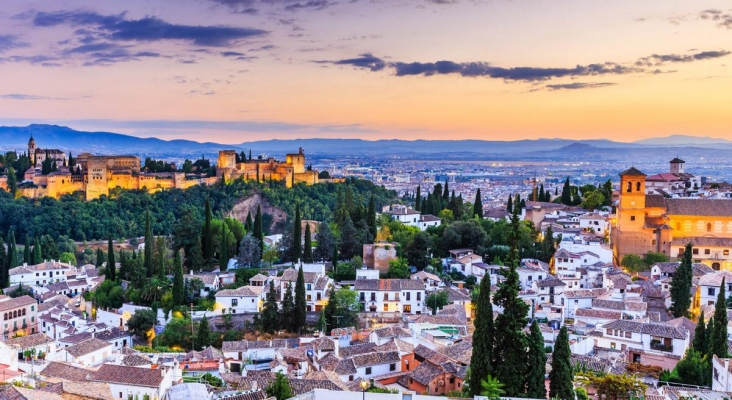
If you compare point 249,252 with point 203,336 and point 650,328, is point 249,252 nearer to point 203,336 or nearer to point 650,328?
point 203,336

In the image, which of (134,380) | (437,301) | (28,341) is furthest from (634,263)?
(28,341)

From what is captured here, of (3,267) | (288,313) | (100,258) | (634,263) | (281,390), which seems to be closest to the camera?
(281,390)

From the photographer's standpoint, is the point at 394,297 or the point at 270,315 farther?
the point at 394,297

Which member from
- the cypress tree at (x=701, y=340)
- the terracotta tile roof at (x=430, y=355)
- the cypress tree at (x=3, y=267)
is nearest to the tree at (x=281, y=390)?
the terracotta tile roof at (x=430, y=355)

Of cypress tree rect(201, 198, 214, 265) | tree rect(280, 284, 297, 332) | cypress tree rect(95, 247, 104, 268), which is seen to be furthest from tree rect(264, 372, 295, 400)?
cypress tree rect(95, 247, 104, 268)

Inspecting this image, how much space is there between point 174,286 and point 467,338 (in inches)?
547

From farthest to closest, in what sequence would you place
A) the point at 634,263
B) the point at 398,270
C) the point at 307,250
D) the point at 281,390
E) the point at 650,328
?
1. the point at 307,250
2. the point at 398,270
3. the point at 634,263
4. the point at 650,328
5. the point at 281,390

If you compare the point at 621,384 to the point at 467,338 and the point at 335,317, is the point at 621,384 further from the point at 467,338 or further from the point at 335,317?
the point at 335,317

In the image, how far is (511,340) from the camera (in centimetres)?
1388

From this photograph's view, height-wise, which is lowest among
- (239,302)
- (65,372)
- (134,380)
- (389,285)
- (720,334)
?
(239,302)

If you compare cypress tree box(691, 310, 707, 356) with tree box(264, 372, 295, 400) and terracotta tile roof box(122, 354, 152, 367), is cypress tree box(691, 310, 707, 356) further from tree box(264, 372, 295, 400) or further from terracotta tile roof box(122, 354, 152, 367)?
terracotta tile roof box(122, 354, 152, 367)

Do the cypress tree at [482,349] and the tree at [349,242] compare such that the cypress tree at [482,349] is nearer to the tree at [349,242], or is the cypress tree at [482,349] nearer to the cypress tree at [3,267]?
the tree at [349,242]

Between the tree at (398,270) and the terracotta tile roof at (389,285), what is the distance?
228 cm

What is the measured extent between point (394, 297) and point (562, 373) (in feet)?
44.7
